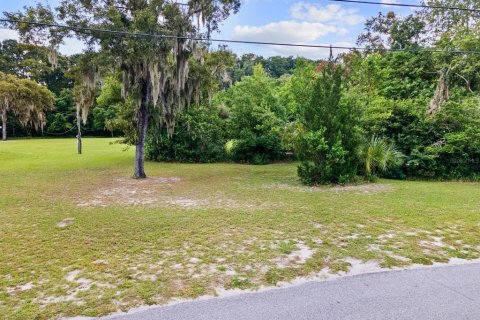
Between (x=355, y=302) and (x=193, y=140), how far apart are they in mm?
12344

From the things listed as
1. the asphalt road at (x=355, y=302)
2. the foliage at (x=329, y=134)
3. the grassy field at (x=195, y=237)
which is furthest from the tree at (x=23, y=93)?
the asphalt road at (x=355, y=302)

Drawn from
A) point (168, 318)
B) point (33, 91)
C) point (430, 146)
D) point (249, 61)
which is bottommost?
point (168, 318)

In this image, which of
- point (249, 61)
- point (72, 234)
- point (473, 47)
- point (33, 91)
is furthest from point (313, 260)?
point (249, 61)

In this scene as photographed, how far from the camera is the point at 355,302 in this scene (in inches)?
107

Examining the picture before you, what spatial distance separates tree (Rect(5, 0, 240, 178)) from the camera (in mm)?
7953

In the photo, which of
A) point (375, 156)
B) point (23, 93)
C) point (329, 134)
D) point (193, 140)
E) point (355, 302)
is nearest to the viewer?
point (355, 302)

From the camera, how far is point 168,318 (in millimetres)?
2455

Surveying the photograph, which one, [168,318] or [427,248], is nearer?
[168,318]

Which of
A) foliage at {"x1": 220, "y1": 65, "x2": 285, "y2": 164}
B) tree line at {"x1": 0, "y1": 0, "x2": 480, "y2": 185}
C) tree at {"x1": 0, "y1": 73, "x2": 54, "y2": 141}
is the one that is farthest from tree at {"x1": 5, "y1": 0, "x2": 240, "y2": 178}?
tree at {"x1": 0, "y1": 73, "x2": 54, "y2": 141}

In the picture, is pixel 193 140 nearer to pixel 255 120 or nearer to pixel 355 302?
pixel 255 120

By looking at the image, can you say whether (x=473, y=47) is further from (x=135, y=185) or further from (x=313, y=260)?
(x=135, y=185)

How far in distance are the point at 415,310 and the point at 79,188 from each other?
7967 mm

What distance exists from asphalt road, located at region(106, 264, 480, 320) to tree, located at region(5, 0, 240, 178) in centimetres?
671

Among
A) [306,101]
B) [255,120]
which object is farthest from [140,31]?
[255,120]
